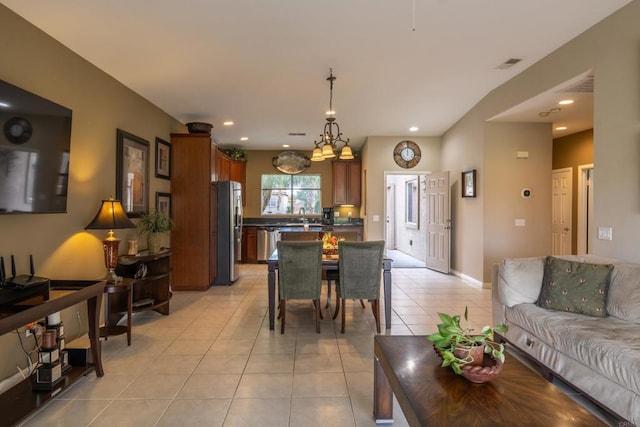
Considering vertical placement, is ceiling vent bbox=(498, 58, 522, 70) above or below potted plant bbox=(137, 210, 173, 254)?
above

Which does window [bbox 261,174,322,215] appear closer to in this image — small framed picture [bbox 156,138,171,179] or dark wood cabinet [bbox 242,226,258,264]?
dark wood cabinet [bbox 242,226,258,264]

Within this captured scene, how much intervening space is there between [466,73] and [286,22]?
7.84 feet

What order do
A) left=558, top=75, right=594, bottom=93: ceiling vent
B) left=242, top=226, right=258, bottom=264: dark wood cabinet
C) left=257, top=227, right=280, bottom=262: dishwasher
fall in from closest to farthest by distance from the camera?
left=558, top=75, right=594, bottom=93: ceiling vent
left=257, top=227, right=280, bottom=262: dishwasher
left=242, top=226, right=258, bottom=264: dark wood cabinet

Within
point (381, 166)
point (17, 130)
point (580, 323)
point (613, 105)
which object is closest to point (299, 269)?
point (580, 323)

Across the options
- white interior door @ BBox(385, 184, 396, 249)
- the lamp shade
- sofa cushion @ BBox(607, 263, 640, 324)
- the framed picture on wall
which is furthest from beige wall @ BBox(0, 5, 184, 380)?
white interior door @ BBox(385, 184, 396, 249)

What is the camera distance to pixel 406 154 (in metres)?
7.23

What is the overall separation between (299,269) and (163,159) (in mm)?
2871

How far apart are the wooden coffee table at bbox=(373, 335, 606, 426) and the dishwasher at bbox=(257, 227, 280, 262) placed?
6078 millimetres

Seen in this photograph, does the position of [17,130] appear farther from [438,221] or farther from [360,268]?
[438,221]

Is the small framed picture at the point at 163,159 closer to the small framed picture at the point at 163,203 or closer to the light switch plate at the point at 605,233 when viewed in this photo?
the small framed picture at the point at 163,203

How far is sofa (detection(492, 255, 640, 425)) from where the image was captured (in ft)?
6.42

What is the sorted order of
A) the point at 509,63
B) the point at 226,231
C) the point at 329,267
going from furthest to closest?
the point at 226,231
the point at 509,63
the point at 329,267

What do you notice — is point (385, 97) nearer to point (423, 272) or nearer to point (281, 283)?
point (281, 283)

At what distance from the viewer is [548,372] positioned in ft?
8.34
